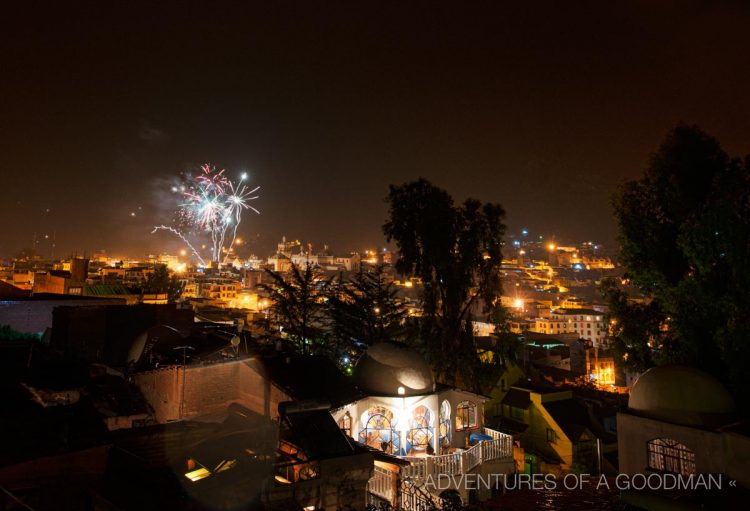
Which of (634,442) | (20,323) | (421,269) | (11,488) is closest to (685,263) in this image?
(634,442)

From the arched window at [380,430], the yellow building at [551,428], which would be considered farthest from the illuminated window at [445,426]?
the yellow building at [551,428]

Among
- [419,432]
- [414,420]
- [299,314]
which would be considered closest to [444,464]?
[419,432]

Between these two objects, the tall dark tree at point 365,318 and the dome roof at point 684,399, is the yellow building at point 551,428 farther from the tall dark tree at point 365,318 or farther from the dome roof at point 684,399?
the dome roof at point 684,399

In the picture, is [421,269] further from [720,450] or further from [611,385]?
[611,385]

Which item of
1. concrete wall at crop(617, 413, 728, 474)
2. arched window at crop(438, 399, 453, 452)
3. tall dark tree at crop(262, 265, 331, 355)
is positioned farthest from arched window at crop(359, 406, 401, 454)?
tall dark tree at crop(262, 265, 331, 355)

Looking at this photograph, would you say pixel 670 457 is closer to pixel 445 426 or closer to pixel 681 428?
pixel 681 428

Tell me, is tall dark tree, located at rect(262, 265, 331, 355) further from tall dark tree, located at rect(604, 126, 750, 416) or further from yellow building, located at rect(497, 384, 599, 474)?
tall dark tree, located at rect(604, 126, 750, 416)
